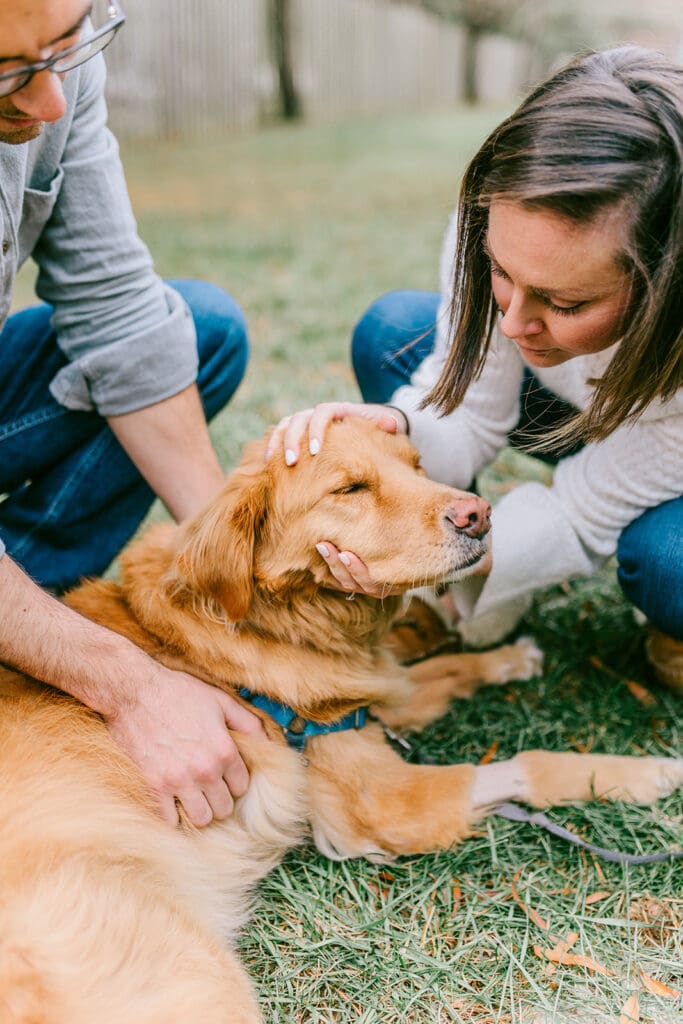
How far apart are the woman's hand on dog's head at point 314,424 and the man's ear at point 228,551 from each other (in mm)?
132

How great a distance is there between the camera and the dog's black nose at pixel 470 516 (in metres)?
2.33

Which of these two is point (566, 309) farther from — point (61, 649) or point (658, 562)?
point (61, 649)

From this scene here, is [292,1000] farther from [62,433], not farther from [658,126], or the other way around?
[658,126]

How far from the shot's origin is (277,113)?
56.1 feet

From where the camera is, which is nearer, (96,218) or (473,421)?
(96,218)

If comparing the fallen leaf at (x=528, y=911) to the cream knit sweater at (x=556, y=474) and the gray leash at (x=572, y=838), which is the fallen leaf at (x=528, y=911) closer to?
the gray leash at (x=572, y=838)

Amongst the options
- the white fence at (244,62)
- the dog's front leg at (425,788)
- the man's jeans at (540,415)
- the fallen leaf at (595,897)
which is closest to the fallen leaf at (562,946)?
the fallen leaf at (595,897)

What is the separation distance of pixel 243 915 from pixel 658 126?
2.20m

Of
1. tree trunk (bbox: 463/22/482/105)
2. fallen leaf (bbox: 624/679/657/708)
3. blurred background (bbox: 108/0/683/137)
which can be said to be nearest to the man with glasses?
fallen leaf (bbox: 624/679/657/708)

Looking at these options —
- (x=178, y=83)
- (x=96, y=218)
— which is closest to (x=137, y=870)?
(x=96, y=218)

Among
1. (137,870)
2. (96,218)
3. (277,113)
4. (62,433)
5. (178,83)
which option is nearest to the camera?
(137,870)

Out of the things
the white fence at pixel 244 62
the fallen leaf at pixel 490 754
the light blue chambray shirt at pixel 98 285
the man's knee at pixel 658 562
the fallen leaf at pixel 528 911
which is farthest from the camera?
the white fence at pixel 244 62

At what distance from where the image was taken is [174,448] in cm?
286

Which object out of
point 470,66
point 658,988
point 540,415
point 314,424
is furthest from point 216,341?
point 470,66
